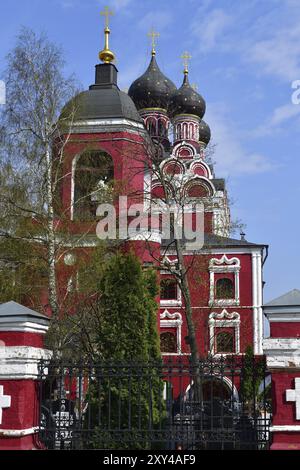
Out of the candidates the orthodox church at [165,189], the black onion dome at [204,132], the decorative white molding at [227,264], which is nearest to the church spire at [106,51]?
the orthodox church at [165,189]

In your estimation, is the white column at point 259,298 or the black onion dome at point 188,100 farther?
the black onion dome at point 188,100

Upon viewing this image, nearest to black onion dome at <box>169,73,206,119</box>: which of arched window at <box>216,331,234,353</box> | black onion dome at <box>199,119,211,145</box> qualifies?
black onion dome at <box>199,119,211,145</box>

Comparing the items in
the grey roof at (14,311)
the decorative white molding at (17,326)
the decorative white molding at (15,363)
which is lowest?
the decorative white molding at (15,363)

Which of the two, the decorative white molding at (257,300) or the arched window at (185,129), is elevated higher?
the arched window at (185,129)

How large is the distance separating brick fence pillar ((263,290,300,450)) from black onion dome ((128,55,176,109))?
95.9 ft

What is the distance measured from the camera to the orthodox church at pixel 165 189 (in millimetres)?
14875

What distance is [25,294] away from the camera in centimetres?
1320

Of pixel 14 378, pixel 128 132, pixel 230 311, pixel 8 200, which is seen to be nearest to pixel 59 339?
pixel 8 200

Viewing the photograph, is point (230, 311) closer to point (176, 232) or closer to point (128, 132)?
point (128, 132)

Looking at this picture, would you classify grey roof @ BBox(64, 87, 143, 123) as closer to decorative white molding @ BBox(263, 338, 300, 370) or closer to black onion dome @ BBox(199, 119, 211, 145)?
decorative white molding @ BBox(263, 338, 300, 370)

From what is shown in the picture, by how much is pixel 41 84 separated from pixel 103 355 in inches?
280

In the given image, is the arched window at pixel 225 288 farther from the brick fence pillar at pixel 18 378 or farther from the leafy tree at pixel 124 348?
the brick fence pillar at pixel 18 378

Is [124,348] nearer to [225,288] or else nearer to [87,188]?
[87,188]

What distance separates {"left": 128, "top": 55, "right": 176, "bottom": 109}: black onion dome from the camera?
35.6m
